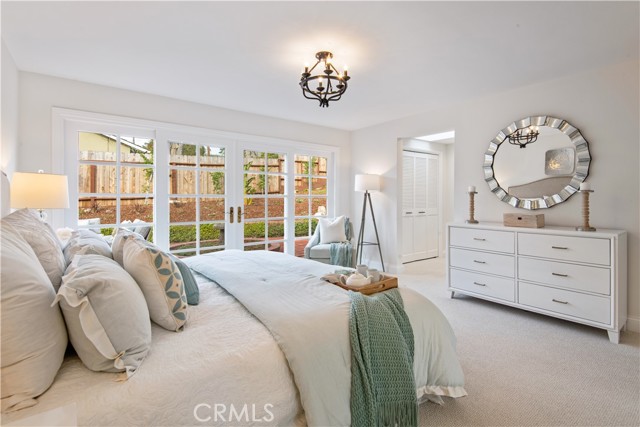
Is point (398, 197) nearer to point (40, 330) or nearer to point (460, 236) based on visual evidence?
point (460, 236)

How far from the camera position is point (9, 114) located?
259 cm

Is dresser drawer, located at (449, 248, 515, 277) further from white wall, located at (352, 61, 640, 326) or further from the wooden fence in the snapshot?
the wooden fence

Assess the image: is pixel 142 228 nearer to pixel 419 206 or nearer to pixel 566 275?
pixel 566 275

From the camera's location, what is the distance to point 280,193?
16.0ft

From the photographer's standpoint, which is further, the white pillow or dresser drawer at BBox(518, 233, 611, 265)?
the white pillow

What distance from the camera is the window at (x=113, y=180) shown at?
3371 mm

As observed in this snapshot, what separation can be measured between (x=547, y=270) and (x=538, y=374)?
3.84ft

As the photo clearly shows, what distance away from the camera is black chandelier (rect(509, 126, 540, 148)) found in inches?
134

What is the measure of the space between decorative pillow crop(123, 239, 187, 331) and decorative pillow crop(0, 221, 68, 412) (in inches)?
13.6

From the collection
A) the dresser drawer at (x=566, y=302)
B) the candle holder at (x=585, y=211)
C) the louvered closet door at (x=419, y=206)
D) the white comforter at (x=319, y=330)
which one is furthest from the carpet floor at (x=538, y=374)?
the louvered closet door at (x=419, y=206)

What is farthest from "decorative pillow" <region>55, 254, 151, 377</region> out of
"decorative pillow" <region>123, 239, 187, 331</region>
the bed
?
Answer: "decorative pillow" <region>123, 239, 187, 331</region>

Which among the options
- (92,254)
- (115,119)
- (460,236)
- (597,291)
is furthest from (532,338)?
(115,119)

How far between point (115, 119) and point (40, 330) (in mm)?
3093

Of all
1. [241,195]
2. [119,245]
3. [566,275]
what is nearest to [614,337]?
[566,275]
